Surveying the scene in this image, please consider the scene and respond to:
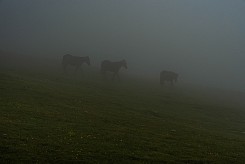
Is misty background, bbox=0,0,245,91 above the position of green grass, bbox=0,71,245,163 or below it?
above

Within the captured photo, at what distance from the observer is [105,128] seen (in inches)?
1033

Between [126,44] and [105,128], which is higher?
[126,44]

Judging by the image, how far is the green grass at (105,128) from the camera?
1931cm

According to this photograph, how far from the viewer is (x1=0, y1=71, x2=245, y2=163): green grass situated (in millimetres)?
19312

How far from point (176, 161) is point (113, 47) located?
4768 inches

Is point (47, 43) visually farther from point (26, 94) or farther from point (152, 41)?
point (26, 94)

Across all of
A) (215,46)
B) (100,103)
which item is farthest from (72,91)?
(215,46)

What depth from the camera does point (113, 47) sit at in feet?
458

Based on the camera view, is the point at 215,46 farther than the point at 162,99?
Yes

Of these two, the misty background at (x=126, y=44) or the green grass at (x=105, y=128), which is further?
the misty background at (x=126, y=44)

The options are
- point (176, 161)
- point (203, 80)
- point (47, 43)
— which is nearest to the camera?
point (176, 161)

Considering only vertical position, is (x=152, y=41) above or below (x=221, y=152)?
above

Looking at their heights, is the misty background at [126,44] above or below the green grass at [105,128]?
above

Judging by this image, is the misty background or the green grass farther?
the misty background
